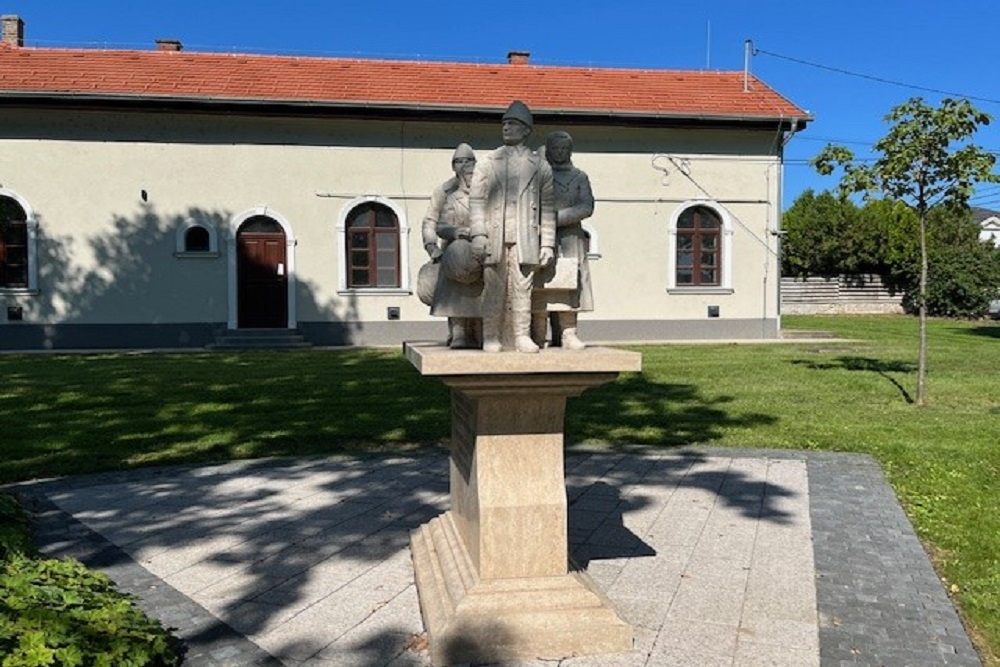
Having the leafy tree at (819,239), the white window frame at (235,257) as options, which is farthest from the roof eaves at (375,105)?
the leafy tree at (819,239)

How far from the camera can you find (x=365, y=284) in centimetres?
1947

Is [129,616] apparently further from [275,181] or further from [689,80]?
[689,80]

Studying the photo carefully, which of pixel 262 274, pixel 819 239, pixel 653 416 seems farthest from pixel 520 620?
pixel 819 239

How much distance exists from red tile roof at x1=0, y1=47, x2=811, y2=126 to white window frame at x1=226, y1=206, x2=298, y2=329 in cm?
258

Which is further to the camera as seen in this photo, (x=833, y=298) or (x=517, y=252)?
(x=833, y=298)

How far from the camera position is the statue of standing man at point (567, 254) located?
3.75 metres

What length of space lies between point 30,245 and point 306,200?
621 centimetres

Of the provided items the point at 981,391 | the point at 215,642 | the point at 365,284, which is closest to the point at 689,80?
the point at 365,284

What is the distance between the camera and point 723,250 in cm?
2033

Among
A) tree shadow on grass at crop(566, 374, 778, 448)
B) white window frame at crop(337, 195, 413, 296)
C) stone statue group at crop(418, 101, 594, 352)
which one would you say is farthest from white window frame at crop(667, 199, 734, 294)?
stone statue group at crop(418, 101, 594, 352)

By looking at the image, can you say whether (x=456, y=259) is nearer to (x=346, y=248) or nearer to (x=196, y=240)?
(x=346, y=248)

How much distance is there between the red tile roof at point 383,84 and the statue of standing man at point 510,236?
15.8 m

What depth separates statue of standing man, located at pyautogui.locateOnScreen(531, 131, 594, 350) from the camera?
148 inches

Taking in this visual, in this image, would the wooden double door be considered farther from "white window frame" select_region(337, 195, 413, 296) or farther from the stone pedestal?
the stone pedestal
